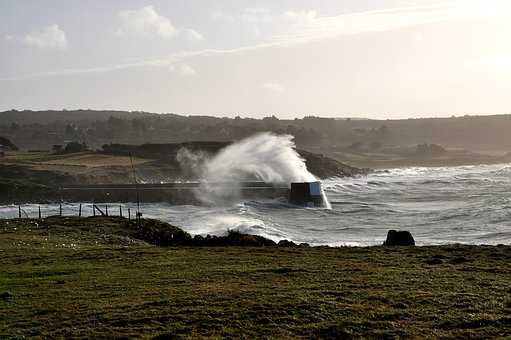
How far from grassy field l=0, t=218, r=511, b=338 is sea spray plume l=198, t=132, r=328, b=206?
5308cm

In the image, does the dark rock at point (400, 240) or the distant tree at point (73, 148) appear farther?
the distant tree at point (73, 148)

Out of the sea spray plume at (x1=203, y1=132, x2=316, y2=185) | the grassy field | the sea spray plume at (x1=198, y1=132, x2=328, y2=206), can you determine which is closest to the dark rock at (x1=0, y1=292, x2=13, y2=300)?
the grassy field

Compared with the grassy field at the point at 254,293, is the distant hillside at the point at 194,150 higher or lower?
higher

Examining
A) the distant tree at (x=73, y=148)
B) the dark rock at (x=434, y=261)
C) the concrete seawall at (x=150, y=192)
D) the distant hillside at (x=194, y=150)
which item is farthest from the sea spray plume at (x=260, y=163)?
the dark rock at (x=434, y=261)

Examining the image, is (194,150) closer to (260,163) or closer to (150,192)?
(260,163)

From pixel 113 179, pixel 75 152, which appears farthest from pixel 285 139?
pixel 75 152

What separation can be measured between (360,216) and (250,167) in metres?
39.4

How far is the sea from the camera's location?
43500mm

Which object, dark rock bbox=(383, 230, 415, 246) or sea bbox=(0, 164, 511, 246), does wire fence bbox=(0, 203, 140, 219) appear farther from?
dark rock bbox=(383, 230, 415, 246)

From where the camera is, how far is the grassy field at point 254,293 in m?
13.6

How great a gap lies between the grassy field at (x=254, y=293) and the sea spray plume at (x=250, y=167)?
174 ft

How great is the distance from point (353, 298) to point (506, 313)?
3.51 metres

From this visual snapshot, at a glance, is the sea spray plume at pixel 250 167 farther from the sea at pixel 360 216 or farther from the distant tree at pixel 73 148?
the distant tree at pixel 73 148

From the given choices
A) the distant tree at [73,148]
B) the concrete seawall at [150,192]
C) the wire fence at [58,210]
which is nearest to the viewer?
the wire fence at [58,210]
